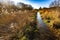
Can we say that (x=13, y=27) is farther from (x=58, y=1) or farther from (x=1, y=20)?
(x=58, y=1)

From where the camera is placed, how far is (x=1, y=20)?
1084 centimetres

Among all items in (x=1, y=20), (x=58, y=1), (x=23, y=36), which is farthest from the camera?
(x=58, y=1)

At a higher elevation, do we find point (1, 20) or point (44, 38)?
point (1, 20)

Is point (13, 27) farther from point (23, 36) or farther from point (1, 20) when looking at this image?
point (1, 20)

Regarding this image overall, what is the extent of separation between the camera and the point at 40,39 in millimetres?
8969

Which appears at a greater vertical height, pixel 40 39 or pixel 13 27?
pixel 13 27

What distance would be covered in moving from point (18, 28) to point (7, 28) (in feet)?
2.32

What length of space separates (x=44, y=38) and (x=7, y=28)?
6.81ft

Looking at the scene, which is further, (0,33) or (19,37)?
(0,33)

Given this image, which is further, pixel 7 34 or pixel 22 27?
pixel 22 27

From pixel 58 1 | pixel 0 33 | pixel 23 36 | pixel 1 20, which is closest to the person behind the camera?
pixel 23 36

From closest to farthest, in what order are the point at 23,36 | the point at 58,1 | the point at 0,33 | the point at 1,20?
1. the point at 23,36
2. the point at 0,33
3. the point at 1,20
4. the point at 58,1

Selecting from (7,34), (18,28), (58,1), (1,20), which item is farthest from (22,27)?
(58,1)

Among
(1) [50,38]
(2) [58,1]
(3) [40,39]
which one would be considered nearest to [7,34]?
(3) [40,39]
